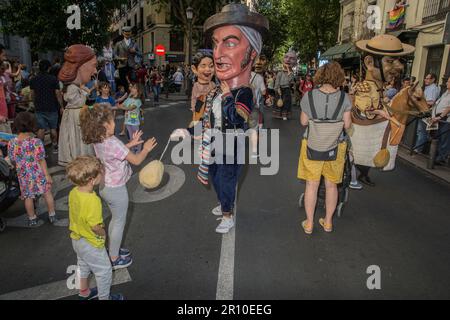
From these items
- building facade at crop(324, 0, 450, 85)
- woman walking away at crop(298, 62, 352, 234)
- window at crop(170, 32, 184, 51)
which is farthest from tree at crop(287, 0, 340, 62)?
woman walking away at crop(298, 62, 352, 234)

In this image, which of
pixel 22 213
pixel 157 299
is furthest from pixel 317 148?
pixel 22 213

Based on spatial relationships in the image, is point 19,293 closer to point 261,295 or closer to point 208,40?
point 261,295

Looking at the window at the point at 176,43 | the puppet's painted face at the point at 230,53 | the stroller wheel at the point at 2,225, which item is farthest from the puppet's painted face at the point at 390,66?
the window at the point at 176,43

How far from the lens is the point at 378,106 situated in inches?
201

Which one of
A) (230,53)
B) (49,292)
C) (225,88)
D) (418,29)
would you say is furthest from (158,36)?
(49,292)

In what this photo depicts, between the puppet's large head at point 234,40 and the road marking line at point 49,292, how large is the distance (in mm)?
2297

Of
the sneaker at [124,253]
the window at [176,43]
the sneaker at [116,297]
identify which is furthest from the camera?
the window at [176,43]

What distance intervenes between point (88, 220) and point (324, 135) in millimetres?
2426

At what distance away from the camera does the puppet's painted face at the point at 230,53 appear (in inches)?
155

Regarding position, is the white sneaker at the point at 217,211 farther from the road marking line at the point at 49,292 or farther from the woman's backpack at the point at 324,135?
the road marking line at the point at 49,292

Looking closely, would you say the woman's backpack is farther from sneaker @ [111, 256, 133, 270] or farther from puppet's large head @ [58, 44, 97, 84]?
puppet's large head @ [58, 44, 97, 84]

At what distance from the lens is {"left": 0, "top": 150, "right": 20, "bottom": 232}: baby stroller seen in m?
4.11

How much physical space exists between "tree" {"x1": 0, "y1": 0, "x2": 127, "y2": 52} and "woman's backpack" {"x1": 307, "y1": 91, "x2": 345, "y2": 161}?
14835 millimetres

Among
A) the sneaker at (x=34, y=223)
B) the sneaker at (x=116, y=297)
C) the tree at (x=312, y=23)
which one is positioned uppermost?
the tree at (x=312, y=23)
